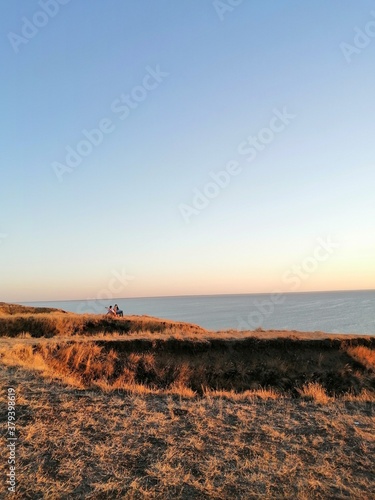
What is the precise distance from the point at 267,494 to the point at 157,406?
13.4 ft

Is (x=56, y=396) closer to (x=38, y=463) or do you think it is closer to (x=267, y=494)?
(x=38, y=463)

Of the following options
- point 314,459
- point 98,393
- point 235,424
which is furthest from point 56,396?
point 314,459

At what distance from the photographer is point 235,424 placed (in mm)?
7184

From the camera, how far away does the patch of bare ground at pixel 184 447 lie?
15.5 feet

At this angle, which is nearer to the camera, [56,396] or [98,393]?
[56,396]

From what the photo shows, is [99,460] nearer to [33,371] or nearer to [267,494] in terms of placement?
[267,494]

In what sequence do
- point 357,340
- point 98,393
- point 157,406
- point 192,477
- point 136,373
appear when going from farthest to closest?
point 357,340 → point 136,373 → point 98,393 → point 157,406 → point 192,477

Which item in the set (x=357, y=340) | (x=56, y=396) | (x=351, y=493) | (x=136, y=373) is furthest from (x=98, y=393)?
(x=357, y=340)

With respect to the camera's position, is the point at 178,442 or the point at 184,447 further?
the point at 178,442

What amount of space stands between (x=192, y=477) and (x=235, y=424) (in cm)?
241

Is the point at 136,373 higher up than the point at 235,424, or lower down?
lower down

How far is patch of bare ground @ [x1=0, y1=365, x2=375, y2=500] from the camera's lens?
4.72 m

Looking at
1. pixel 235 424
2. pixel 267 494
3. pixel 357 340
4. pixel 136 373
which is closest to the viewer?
pixel 267 494

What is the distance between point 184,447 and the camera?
5.95m
